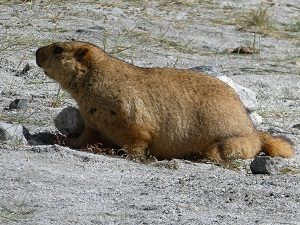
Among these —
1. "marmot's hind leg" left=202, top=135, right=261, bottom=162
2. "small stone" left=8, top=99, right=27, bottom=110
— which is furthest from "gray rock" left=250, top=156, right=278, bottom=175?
"small stone" left=8, top=99, right=27, bottom=110

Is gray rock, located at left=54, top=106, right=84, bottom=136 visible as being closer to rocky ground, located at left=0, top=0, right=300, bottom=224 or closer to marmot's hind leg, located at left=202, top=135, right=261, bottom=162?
rocky ground, located at left=0, top=0, right=300, bottom=224

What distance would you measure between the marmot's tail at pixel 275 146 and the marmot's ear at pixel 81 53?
1.44 metres

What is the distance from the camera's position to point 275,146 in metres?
7.73

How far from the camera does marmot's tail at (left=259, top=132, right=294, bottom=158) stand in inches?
→ 304

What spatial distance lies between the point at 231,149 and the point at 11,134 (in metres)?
1.56

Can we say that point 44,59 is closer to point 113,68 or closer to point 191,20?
point 113,68

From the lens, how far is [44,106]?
8641 mm

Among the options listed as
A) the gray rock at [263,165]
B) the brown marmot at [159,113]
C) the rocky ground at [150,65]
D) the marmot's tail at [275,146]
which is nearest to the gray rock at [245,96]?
the rocky ground at [150,65]

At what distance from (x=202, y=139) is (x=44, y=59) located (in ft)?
4.49

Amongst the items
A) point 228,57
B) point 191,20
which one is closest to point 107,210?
point 228,57

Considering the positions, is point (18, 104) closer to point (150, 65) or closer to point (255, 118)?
point (255, 118)

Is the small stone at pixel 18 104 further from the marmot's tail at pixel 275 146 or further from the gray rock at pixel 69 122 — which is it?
the marmot's tail at pixel 275 146

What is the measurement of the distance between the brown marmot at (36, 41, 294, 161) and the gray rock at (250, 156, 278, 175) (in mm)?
422

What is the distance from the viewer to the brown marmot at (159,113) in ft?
23.9
